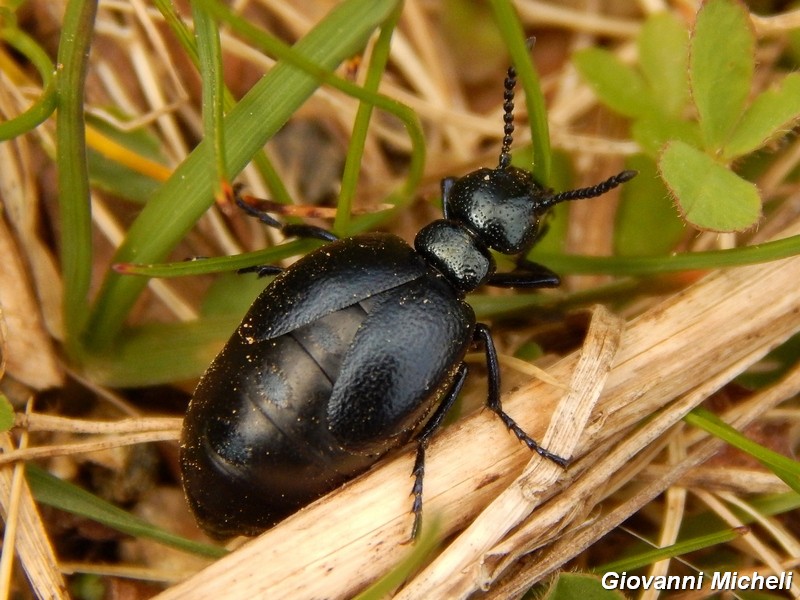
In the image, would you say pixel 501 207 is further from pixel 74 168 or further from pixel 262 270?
pixel 74 168

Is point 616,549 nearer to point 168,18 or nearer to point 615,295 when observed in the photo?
point 615,295

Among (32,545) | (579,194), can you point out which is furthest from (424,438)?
(32,545)

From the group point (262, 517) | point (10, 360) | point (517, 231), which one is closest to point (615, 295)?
point (517, 231)

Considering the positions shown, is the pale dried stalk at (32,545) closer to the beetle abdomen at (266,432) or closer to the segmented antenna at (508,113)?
the beetle abdomen at (266,432)

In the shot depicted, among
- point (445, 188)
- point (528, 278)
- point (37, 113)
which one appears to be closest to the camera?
point (37, 113)

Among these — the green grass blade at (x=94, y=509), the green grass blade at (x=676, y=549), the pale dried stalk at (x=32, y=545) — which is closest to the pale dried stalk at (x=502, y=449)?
the green grass blade at (x=676, y=549)

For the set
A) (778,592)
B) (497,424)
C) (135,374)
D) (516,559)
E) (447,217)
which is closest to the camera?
(516,559)

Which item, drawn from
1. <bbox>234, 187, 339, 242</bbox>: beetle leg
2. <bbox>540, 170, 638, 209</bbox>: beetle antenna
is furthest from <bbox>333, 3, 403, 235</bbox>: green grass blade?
<bbox>540, 170, 638, 209</bbox>: beetle antenna
